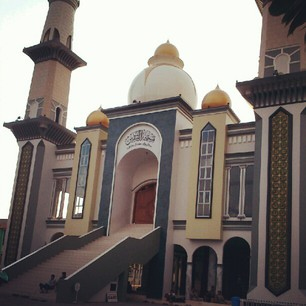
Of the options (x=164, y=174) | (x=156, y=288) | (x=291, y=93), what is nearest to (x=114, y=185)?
(x=164, y=174)

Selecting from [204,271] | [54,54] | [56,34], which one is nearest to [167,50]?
[54,54]

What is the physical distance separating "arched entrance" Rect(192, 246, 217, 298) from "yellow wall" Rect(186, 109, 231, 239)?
1.57m

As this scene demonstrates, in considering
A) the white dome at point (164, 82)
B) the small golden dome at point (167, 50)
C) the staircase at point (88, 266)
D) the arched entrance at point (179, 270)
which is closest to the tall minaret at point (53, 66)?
the white dome at point (164, 82)

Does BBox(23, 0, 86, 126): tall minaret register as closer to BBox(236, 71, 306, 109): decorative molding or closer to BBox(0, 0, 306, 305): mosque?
BBox(0, 0, 306, 305): mosque

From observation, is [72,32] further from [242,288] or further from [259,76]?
[242,288]

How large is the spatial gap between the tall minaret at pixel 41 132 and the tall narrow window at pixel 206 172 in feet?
27.4

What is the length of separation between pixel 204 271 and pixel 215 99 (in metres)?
7.71

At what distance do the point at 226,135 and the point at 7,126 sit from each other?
12908 mm

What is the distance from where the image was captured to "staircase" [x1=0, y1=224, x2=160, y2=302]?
1524cm

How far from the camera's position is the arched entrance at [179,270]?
2156cm

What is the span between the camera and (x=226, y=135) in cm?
1948

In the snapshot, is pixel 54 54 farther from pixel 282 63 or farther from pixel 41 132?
pixel 282 63

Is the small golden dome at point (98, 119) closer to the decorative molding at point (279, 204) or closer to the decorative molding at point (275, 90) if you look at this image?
the decorative molding at point (275, 90)

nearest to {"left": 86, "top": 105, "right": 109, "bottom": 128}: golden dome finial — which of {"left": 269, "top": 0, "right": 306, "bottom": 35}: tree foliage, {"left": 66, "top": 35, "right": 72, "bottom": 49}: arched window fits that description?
{"left": 66, "top": 35, "right": 72, "bottom": 49}: arched window
